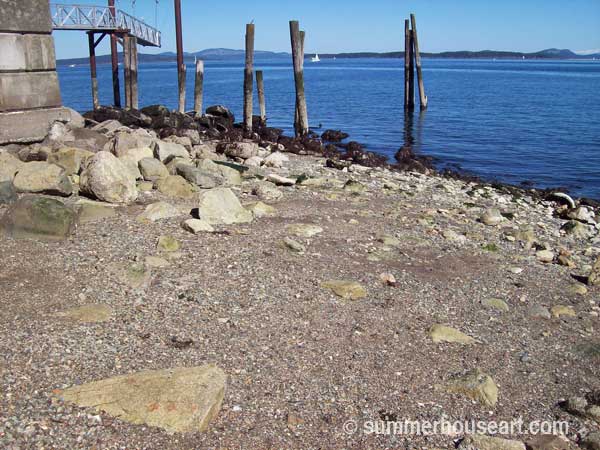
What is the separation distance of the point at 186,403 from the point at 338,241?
421cm

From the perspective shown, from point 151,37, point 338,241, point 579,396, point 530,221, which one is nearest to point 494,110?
point 151,37

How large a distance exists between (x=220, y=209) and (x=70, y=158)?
9.76ft

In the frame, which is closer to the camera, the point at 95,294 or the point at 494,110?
the point at 95,294

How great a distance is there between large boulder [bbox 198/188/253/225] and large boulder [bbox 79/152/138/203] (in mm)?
1140

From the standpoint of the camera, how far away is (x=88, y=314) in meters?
5.13

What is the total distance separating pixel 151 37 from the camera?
104 ft

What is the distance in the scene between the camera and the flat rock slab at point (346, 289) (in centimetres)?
618

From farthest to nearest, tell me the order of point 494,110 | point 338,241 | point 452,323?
point 494,110
point 338,241
point 452,323

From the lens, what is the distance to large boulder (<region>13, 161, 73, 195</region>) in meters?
8.09

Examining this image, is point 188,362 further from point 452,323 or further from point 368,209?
point 368,209

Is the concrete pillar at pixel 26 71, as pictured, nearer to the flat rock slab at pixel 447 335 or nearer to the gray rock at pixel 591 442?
the flat rock slab at pixel 447 335

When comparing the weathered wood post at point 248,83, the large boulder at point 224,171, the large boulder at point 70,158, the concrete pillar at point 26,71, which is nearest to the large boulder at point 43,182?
the large boulder at point 70,158

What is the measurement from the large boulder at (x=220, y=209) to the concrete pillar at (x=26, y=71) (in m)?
4.34

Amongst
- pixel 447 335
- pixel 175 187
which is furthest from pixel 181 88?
pixel 447 335
